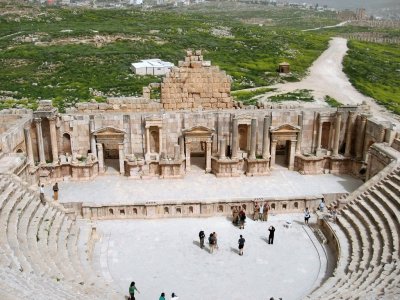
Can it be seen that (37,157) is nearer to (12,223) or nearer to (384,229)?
(12,223)

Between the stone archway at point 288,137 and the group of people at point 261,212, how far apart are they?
5.77 meters

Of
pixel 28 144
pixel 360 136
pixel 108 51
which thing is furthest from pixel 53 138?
pixel 108 51

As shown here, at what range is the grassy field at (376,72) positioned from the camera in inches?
1983

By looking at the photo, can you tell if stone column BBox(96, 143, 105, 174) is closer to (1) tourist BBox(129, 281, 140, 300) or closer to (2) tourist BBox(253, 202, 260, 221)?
(2) tourist BBox(253, 202, 260, 221)

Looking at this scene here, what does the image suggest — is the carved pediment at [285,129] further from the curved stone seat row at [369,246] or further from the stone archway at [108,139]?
the stone archway at [108,139]

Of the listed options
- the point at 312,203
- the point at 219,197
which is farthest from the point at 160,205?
the point at 312,203

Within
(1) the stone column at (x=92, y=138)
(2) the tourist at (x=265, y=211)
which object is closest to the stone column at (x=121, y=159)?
(1) the stone column at (x=92, y=138)

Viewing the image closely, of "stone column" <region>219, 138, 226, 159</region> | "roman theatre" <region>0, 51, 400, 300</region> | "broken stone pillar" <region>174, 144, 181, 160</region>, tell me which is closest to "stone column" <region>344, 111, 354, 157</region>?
"roman theatre" <region>0, 51, 400, 300</region>

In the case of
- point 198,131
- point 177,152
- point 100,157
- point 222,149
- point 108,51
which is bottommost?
point 100,157

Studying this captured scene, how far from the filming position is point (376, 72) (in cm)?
6212

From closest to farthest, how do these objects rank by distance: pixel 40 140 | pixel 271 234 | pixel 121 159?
pixel 271 234 < pixel 40 140 < pixel 121 159

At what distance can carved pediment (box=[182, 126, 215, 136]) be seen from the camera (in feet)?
87.3

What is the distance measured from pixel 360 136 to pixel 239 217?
10313 millimetres

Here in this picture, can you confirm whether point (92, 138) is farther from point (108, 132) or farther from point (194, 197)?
Answer: point (194, 197)
